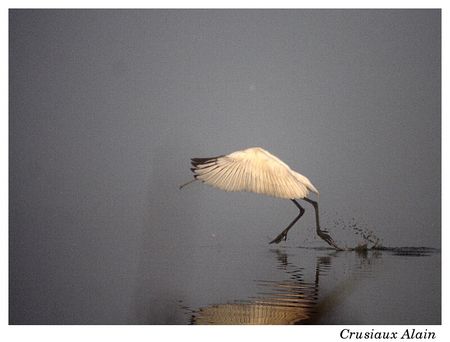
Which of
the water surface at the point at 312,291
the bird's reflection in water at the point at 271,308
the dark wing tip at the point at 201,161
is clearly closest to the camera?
the bird's reflection in water at the point at 271,308

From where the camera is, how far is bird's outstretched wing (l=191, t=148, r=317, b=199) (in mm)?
6789

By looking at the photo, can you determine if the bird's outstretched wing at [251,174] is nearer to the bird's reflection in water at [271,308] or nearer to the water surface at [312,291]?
the water surface at [312,291]

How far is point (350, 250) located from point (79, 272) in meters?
3.72

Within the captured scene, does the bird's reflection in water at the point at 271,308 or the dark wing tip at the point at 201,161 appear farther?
the dark wing tip at the point at 201,161

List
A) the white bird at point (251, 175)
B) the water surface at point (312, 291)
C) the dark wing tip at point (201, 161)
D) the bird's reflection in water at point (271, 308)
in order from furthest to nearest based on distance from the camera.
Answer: the dark wing tip at point (201, 161) → the white bird at point (251, 175) → the water surface at point (312, 291) → the bird's reflection in water at point (271, 308)

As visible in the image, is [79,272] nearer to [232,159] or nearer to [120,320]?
[120,320]

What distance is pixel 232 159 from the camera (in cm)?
699

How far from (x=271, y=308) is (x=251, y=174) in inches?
102

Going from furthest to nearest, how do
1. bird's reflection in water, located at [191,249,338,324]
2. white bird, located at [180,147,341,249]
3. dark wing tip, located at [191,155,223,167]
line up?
dark wing tip, located at [191,155,223,167] < white bird, located at [180,147,341,249] < bird's reflection in water, located at [191,249,338,324]

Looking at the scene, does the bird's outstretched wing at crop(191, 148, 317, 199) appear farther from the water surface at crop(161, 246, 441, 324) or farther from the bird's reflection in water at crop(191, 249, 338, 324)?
the bird's reflection in water at crop(191, 249, 338, 324)

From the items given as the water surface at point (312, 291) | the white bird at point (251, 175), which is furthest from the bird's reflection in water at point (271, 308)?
the white bird at point (251, 175)

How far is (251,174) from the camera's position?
6.84 m

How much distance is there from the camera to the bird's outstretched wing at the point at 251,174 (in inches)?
267

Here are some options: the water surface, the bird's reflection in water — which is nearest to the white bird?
the water surface
